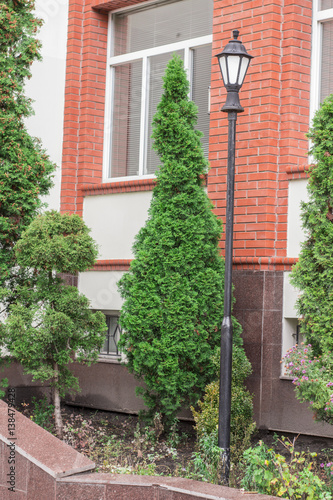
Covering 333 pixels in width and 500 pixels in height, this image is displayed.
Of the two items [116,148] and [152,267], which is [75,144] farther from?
[152,267]

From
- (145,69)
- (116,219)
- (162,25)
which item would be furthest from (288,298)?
(162,25)

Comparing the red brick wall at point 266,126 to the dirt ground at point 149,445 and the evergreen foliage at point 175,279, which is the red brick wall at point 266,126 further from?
the dirt ground at point 149,445

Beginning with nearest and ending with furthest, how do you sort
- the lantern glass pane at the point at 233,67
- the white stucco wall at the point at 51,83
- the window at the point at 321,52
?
the lantern glass pane at the point at 233,67 → the window at the point at 321,52 → the white stucco wall at the point at 51,83

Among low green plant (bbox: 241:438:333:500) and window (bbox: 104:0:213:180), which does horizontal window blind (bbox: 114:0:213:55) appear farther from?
low green plant (bbox: 241:438:333:500)

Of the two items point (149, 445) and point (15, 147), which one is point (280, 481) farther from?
point (15, 147)

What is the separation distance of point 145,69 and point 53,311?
4.14 meters

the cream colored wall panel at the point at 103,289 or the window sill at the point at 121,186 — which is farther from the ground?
the window sill at the point at 121,186

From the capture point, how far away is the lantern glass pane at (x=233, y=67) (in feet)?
20.7

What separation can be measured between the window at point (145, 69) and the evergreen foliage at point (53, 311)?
97.3 inches

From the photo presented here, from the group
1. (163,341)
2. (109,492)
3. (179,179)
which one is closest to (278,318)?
(163,341)

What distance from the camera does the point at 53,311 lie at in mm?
7625

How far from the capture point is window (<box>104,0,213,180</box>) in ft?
30.9

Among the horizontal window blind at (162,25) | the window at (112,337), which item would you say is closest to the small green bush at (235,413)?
the window at (112,337)

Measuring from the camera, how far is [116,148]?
10477 millimetres
